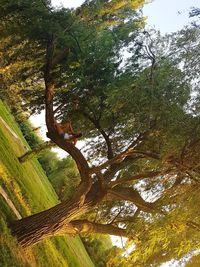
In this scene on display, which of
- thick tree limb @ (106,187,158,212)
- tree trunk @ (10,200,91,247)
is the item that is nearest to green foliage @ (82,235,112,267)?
thick tree limb @ (106,187,158,212)

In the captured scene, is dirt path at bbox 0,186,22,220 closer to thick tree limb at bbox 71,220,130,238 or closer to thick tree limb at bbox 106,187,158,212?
thick tree limb at bbox 71,220,130,238

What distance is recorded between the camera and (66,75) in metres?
14.5

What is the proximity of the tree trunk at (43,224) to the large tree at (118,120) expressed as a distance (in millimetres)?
30

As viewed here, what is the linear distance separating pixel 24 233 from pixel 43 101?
183 inches

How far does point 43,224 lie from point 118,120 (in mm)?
4196

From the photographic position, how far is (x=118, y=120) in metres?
14.8

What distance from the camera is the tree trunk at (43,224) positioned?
43.4ft

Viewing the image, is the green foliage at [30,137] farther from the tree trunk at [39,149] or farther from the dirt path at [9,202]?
the dirt path at [9,202]

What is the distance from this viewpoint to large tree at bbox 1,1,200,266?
12.5 metres

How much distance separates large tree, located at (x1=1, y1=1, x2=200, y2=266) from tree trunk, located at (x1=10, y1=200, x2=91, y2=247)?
0.03 metres

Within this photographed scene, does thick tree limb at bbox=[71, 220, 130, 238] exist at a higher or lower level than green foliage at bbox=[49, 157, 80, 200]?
lower

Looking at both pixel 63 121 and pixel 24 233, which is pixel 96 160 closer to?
pixel 63 121

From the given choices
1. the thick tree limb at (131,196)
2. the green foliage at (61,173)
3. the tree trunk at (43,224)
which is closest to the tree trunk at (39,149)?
the thick tree limb at (131,196)

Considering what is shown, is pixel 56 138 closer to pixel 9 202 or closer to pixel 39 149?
pixel 9 202
